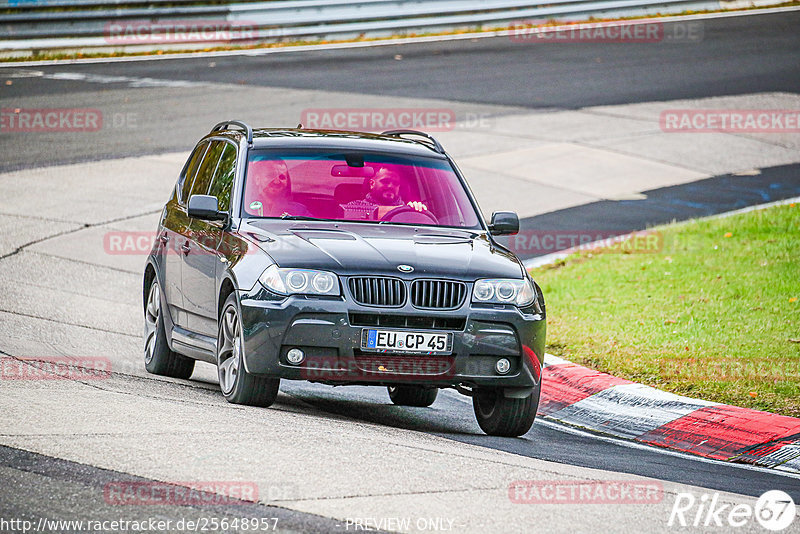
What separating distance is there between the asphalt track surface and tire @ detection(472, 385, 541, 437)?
0.41ft

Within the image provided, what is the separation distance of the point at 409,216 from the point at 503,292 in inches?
49.7

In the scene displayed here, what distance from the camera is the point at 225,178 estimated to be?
361 inches

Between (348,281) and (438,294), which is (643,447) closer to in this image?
(438,294)

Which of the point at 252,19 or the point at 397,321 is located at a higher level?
the point at 252,19

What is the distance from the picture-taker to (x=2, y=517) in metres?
5.19

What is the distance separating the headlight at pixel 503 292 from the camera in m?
7.75

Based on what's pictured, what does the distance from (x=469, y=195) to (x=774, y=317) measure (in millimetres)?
3552

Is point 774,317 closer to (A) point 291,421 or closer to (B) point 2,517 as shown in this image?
(A) point 291,421

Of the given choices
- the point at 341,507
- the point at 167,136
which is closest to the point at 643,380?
the point at 341,507
